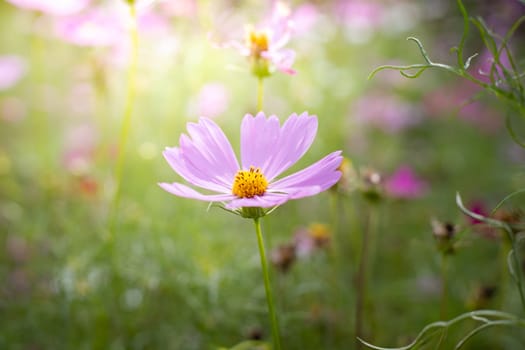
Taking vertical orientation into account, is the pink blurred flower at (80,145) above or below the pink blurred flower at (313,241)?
above

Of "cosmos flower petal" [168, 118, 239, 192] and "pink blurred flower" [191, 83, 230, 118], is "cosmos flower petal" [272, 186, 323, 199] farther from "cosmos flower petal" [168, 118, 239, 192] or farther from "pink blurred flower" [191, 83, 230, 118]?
"pink blurred flower" [191, 83, 230, 118]

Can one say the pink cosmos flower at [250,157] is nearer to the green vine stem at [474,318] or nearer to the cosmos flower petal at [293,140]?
the cosmos flower petal at [293,140]

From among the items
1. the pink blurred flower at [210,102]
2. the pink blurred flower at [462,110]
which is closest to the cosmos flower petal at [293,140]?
the pink blurred flower at [210,102]

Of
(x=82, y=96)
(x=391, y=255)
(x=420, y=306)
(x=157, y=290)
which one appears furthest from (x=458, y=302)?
(x=82, y=96)

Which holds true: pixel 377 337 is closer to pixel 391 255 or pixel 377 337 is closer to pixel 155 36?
pixel 391 255

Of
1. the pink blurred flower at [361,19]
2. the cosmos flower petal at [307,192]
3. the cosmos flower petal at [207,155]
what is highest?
the pink blurred flower at [361,19]

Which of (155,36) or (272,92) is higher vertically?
(155,36)
